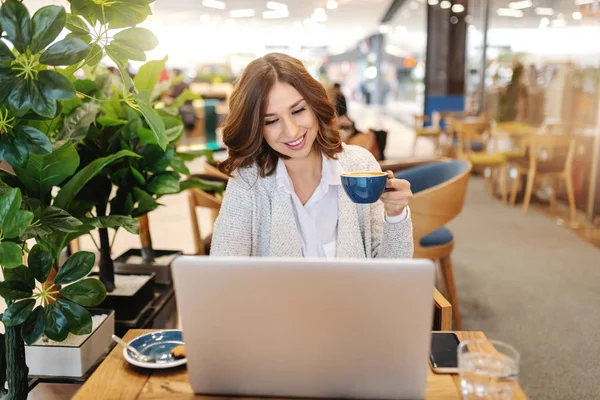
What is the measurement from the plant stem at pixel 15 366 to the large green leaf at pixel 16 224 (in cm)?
42

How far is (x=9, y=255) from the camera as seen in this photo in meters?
1.05

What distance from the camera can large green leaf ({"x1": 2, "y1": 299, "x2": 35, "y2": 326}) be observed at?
1.18 metres

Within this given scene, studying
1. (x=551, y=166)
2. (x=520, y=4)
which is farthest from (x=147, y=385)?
(x=520, y=4)

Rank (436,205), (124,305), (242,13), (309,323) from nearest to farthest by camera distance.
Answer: (309,323)
(124,305)
(436,205)
(242,13)

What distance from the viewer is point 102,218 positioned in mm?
1621

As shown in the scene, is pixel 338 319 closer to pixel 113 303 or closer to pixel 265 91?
pixel 265 91

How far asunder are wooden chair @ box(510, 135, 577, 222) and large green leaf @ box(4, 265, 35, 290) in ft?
16.1

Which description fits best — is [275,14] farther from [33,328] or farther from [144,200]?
[33,328]

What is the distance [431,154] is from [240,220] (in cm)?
859

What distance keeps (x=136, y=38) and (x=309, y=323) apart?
29.2 inches

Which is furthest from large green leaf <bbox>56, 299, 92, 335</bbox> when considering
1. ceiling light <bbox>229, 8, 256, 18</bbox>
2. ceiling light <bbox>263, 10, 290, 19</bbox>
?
ceiling light <bbox>263, 10, 290, 19</bbox>

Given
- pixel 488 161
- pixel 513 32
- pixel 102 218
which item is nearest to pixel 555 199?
pixel 488 161

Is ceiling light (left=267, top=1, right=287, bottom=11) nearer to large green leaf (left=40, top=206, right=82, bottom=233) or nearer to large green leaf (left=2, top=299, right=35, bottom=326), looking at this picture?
large green leaf (left=40, top=206, right=82, bottom=233)

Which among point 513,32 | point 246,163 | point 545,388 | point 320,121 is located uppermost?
point 513,32
